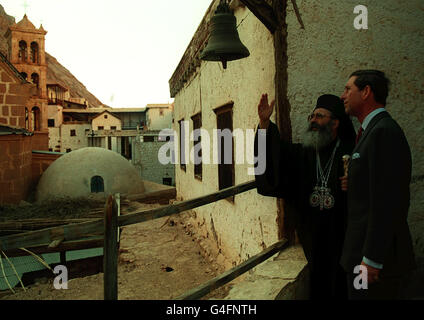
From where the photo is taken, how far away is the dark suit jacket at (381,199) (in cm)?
173

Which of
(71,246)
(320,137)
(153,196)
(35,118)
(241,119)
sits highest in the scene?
(35,118)

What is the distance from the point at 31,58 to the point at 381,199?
110 ft

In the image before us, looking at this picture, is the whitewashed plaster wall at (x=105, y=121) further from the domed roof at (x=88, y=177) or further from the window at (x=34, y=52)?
the domed roof at (x=88, y=177)

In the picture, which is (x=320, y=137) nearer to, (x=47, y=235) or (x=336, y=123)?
(x=336, y=123)

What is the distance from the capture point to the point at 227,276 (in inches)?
91.9

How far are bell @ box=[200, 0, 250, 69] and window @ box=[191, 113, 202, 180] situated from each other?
4316mm

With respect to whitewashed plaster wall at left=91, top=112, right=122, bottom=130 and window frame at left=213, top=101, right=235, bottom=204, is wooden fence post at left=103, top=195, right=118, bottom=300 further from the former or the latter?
whitewashed plaster wall at left=91, top=112, right=122, bottom=130

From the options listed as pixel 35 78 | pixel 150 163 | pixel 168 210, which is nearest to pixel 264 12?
pixel 168 210

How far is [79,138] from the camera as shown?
3931cm

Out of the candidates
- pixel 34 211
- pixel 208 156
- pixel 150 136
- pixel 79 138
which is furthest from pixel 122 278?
pixel 79 138

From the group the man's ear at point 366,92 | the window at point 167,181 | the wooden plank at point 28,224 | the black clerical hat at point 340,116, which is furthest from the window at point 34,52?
the man's ear at point 366,92

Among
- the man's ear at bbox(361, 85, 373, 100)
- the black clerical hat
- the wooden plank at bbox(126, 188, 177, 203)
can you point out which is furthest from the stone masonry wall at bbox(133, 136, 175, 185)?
the man's ear at bbox(361, 85, 373, 100)

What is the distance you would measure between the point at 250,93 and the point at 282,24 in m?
1.25
